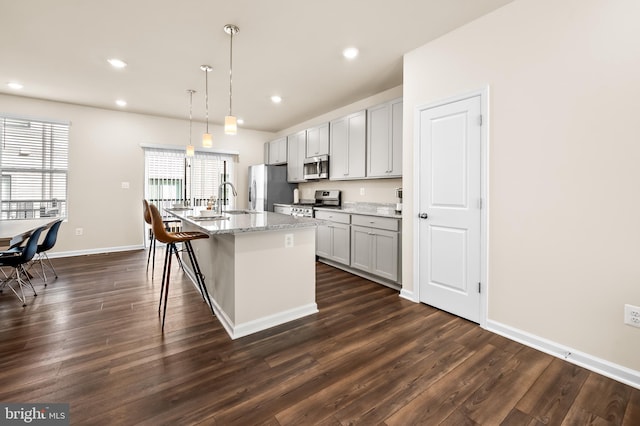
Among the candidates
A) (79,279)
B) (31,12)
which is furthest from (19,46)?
(79,279)

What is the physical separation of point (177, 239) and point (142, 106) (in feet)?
12.6

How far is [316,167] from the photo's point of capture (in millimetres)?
5137

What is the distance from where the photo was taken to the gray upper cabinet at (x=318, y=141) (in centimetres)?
493

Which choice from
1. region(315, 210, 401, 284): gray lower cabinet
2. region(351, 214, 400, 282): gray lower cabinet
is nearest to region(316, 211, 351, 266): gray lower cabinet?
region(315, 210, 401, 284): gray lower cabinet

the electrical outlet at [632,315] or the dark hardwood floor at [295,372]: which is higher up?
the electrical outlet at [632,315]

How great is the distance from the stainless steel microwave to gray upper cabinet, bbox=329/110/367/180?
0.09 m

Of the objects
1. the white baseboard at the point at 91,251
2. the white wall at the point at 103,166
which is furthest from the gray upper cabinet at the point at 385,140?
the white baseboard at the point at 91,251

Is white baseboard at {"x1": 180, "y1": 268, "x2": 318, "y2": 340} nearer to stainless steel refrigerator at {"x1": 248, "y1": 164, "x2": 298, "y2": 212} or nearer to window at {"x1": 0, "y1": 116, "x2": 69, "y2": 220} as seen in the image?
stainless steel refrigerator at {"x1": 248, "y1": 164, "x2": 298, "y2": 212}

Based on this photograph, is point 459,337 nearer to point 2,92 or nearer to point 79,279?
point 79,279

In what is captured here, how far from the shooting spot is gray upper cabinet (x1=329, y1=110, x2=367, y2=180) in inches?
165

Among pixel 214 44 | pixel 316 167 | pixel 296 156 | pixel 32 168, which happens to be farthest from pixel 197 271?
pixel 32 168

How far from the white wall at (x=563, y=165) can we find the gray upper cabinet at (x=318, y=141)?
8.62 feet

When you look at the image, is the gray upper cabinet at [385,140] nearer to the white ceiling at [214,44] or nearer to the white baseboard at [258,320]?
the white ceiling at [214,44]

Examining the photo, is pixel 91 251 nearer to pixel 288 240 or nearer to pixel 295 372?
pixel 288 240
